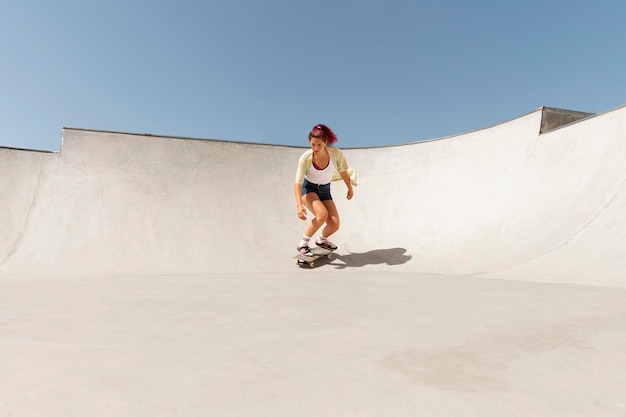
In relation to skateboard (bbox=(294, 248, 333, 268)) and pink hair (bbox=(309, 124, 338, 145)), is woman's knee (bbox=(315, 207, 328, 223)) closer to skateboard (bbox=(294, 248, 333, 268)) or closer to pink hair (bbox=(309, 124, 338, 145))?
skateboard (bbox=(294, 248, 333, 268))

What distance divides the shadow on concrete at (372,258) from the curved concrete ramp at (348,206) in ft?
0.12

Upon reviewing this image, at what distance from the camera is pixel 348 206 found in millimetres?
7688

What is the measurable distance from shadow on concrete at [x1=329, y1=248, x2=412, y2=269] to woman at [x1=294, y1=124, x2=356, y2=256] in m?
0.37

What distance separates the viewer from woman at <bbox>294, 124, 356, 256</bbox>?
5.56 metres

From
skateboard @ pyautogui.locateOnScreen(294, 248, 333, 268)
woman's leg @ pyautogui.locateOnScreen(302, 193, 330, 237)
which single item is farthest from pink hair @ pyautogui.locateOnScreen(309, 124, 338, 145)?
skateboard @ pyautogui.locateOnScreen(294, 248, 333, 268)

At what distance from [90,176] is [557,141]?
9.49 meters

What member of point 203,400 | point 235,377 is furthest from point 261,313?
point 203,400

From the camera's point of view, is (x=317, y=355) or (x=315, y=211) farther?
(x=315, y=211)

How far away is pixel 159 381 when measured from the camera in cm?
127

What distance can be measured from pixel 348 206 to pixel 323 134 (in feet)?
8.39

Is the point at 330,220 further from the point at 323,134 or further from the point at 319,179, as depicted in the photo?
the point at 323,134

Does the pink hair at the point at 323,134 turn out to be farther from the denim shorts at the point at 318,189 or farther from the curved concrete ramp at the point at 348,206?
the curved concrete ramp at the point at 348,206

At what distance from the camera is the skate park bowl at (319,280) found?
1223mm

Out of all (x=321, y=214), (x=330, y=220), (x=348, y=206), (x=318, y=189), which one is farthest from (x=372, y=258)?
(x=348, y=206)
